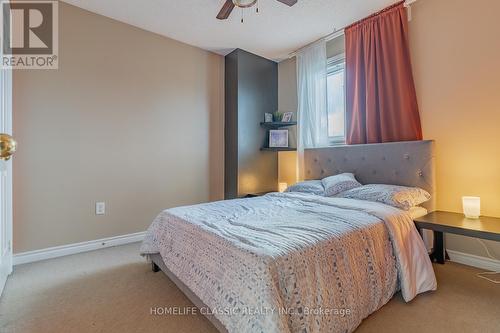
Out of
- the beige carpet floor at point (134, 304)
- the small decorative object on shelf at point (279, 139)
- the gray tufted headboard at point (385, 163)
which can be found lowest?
the beige carpet floor at point (134, 304)

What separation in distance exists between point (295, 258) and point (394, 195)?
1.43 meters

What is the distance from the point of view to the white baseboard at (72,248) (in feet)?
7.83

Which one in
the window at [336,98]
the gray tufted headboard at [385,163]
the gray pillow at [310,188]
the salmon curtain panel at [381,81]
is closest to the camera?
the gray tufted headboard at [385,163]

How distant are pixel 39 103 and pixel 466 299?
4023 millimetres

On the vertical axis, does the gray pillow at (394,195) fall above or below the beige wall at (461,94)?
below

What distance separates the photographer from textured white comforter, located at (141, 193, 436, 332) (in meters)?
1.12

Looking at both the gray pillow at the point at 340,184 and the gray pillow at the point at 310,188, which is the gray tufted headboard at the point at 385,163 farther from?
the gray pillow at the point at 310,188

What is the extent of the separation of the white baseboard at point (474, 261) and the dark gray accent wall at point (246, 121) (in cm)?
244

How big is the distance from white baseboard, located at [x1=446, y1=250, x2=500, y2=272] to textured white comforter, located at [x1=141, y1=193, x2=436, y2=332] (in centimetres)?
79

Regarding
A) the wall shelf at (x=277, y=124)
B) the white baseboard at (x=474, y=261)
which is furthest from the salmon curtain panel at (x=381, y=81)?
the white baseboard at (x=474, y=261)

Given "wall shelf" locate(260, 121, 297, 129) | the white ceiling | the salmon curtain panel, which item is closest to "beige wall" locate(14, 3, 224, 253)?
the white ceiling

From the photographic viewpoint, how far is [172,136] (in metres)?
3.35

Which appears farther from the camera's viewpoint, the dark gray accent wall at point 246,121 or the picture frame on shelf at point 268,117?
the picture frame on shelf at point 268,117

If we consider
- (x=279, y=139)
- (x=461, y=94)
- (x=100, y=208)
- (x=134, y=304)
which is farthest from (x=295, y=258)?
(x=279, y=139)
